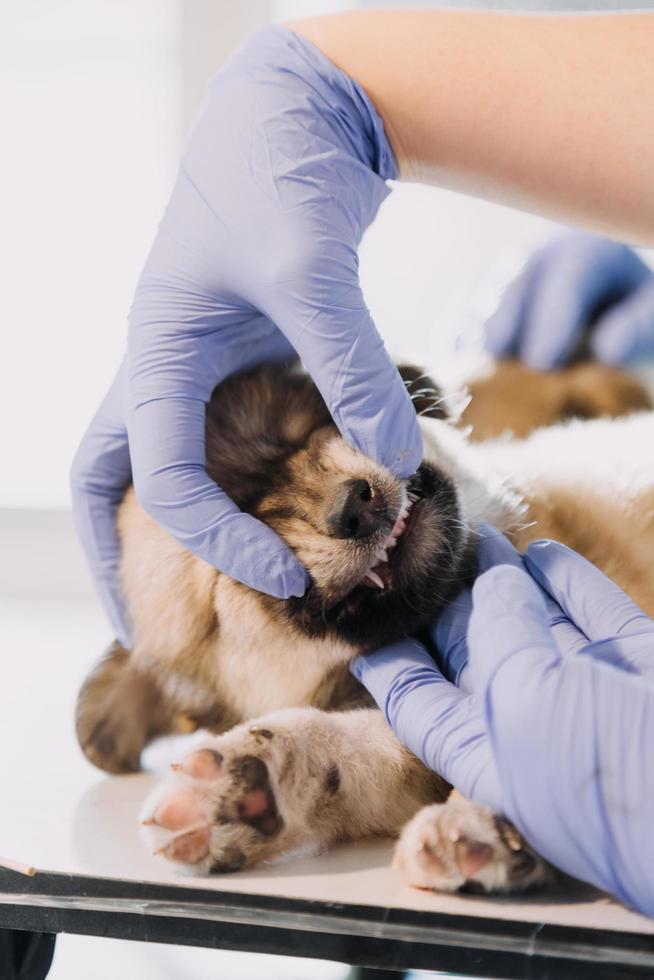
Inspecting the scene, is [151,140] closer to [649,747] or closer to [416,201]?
[416,201]

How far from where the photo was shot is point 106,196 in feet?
9.18

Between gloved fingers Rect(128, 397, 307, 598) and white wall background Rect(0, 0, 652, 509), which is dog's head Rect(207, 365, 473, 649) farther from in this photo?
white wall background Rect(0, 0, 652, 509)

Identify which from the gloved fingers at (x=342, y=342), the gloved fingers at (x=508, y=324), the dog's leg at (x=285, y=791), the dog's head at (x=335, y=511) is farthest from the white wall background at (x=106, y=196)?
the dog's leg at (x=285, y=791)

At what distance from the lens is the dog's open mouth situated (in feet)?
4.24

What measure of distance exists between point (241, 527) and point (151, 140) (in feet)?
6.36

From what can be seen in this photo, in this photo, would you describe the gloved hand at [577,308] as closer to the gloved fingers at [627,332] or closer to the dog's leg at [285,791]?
the gloved fingers at [627,332]

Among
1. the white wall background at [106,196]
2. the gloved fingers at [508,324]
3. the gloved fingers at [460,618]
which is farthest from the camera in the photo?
the white wall background at [106,196]

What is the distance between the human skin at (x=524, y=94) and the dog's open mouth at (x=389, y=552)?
0.50 m

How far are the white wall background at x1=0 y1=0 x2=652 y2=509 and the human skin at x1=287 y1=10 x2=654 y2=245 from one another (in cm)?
130

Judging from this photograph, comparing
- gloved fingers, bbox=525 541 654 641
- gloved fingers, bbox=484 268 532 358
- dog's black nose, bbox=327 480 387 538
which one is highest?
gloved fingers, bbox=484 268 532 358

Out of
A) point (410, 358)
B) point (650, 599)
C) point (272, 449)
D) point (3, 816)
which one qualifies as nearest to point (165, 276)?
point (272, 449)

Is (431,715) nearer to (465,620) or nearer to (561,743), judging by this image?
(465,620)

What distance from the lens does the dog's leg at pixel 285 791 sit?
102cm

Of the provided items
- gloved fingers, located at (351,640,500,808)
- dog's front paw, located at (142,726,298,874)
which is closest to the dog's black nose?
gloved fingers, located at (351,640,500,808)
